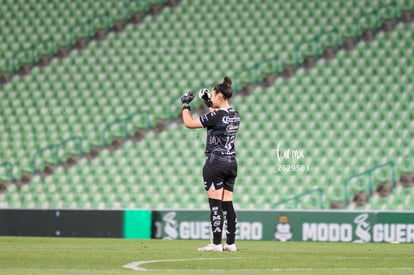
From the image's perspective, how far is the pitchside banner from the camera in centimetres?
1570

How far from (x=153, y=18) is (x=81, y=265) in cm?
1425

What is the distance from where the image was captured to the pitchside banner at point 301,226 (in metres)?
15.7

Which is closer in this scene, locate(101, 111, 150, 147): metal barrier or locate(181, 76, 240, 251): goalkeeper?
locate(181, 76, 240, 251): goalkeeper

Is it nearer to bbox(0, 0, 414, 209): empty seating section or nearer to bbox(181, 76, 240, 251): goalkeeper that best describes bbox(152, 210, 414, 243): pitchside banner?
bbox(0, 0, 414, 209): empty seating section

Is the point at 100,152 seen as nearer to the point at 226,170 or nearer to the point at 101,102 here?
the point at 101,102

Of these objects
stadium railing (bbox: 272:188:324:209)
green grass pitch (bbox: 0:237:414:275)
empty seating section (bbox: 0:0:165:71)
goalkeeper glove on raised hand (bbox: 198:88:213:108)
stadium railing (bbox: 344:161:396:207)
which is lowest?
green grass pitch (bbox: 0:237:414:275)

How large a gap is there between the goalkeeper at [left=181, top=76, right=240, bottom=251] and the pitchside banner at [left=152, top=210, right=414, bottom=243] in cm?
489

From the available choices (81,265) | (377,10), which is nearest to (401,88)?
(377,10)

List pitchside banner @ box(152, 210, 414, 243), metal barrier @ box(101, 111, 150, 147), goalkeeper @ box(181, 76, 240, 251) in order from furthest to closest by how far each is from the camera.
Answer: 1. metal barrier @ box(101, 111, 150, 147)
2. pitchside banner @ box(152, 210, 414, 243)
3. goalkeeper @ box(181, 76, 240, 251)

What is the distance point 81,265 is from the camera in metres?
8.88

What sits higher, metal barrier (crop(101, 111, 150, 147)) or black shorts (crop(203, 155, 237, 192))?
metal barrier (crop(101, 111, 150, 147))

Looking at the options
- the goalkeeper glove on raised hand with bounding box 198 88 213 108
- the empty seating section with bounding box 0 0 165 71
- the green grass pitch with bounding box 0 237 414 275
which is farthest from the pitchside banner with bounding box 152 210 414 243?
the empty seating section with bounding box 0 0 165 71

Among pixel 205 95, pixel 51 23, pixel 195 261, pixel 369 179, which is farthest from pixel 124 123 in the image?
pixel 195 261

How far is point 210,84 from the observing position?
21.2 metres
